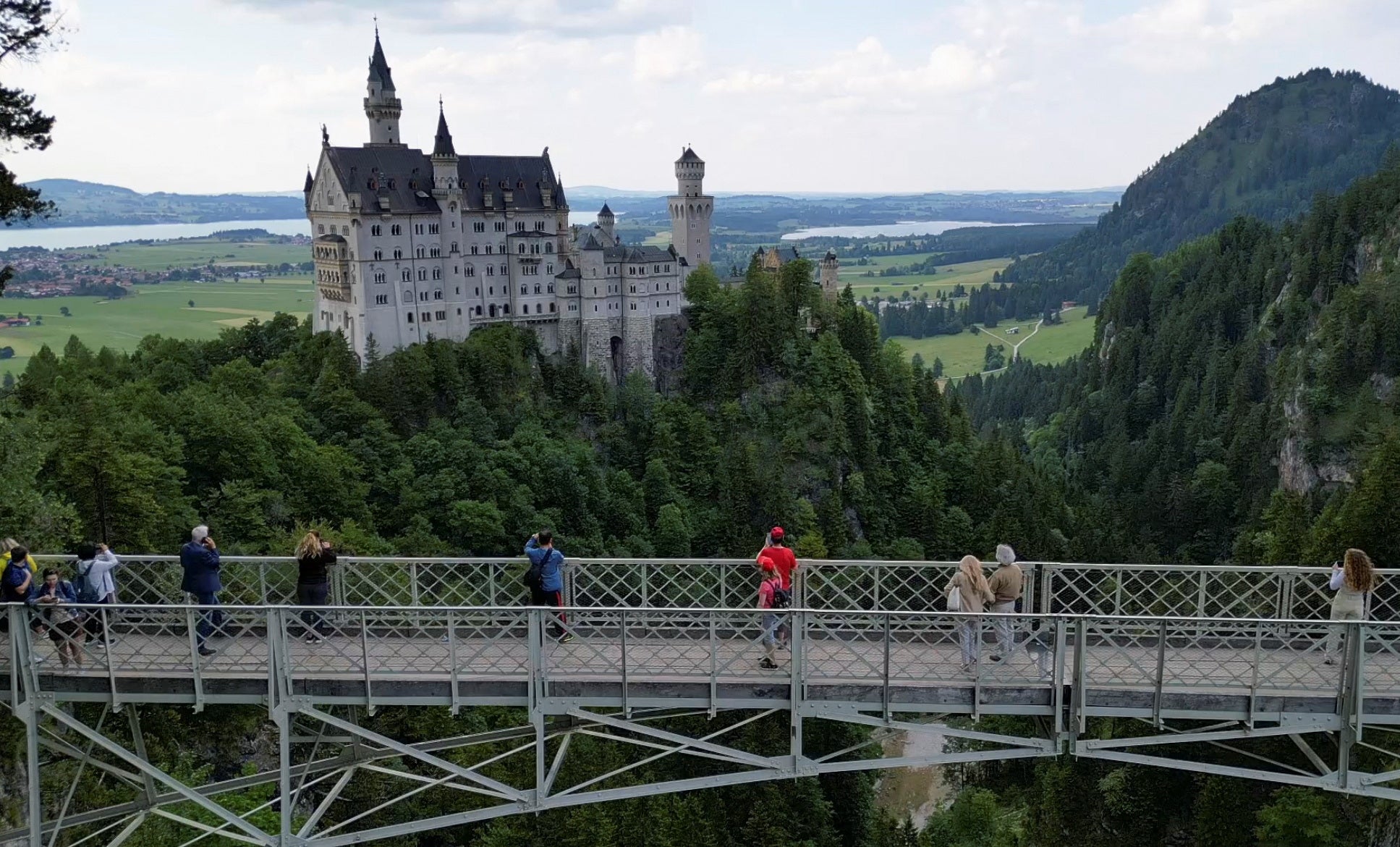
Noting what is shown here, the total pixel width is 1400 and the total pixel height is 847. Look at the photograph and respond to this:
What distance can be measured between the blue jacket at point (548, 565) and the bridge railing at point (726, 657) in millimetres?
700

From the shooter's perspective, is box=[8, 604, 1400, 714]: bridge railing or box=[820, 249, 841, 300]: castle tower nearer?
box=[8, 604, 1400, 714]: bridge railing

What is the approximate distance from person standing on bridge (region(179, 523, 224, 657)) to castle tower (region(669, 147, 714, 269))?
80.9 metres

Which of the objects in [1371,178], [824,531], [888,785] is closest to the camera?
[888,785]

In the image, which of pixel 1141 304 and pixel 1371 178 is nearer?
pixel 1371 178

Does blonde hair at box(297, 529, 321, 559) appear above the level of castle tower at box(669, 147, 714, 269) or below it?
below

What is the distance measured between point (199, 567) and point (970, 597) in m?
9.83

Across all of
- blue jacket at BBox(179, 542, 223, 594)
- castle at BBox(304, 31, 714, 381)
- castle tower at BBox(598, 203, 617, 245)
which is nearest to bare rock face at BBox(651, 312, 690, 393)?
castle at BBox(304, 31, 714, 381)

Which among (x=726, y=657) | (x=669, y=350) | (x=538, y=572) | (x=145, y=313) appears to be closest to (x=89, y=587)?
(x=538, y=572)

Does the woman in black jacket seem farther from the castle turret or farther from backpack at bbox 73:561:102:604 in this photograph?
the castle turret

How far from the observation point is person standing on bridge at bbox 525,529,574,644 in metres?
15.0

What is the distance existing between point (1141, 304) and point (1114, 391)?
20448mm

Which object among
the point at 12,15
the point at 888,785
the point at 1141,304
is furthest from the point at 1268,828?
the point at 1141,304

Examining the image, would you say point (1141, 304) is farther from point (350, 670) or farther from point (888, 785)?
point (350, 670)

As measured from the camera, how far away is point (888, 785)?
49438mm
